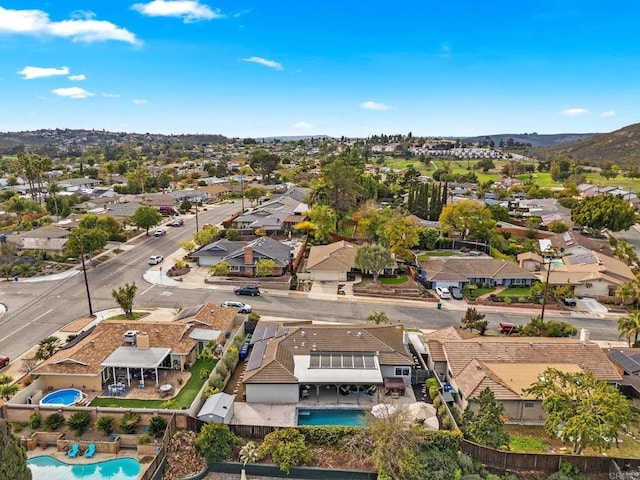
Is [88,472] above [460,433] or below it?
below

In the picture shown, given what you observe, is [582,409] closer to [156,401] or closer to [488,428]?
[488,428]

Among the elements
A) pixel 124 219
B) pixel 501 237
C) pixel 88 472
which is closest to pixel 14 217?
pixel 124 219

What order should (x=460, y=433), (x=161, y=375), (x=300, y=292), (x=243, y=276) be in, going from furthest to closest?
(x=243, y=276)
(x=300, y=292)
(x=161, y=375)
(x=460, y=433)

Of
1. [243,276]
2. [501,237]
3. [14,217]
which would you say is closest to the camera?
[243,276]

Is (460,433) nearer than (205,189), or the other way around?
(460,433)

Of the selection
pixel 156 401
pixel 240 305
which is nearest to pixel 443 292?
pixel 240 305

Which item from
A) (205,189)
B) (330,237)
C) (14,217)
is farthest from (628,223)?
(14,217)

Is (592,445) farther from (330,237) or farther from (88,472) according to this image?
(330,237)
